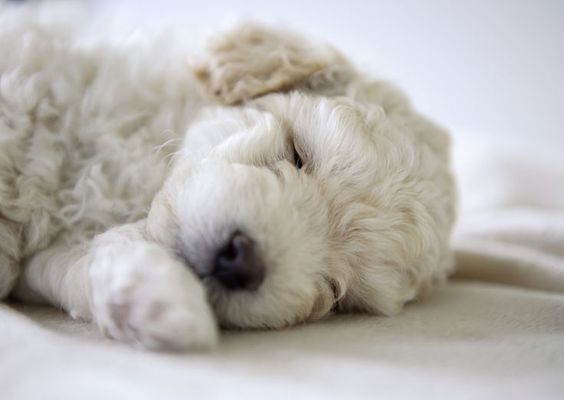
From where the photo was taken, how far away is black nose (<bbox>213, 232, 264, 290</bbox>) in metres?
1.11

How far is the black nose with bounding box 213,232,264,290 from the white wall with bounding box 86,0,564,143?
190 centimetres

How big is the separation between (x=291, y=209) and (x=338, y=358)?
0.35 metres

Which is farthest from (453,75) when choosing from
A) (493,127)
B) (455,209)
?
(455,209)

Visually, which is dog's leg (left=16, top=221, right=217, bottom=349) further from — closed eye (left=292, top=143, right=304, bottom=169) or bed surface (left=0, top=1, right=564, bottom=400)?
closed eye (left=292, top=143, right=304, bottom=169)

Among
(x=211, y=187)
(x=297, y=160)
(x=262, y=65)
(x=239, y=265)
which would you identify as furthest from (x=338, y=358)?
(x=262, y=65)

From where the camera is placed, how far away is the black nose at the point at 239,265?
1.11 metres

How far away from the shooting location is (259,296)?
3.71 ft

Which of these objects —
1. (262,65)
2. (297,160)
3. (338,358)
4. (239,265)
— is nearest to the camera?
(338,358)

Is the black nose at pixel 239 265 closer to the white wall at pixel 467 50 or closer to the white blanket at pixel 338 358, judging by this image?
the white blanket at pixel 338 358

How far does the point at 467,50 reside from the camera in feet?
10.5

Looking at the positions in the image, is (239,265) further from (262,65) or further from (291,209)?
(262,65)

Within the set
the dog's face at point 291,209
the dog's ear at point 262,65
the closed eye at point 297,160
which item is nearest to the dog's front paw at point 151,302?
the dog's face at point 291,209

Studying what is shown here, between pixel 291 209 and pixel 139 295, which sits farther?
pixel 291 209

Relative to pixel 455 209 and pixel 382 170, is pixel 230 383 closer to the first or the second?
pixel 382 170
